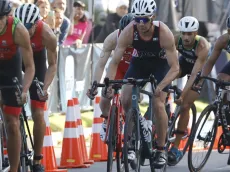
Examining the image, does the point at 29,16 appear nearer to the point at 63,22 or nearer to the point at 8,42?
the point at 8,42

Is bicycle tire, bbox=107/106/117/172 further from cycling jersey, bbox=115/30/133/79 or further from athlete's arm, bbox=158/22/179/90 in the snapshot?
cycling jersey, bbox=115/30/133/79

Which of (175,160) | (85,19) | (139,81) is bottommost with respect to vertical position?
(175,160)

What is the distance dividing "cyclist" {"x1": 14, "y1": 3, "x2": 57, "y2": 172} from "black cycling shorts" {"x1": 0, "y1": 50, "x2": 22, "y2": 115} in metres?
0.65

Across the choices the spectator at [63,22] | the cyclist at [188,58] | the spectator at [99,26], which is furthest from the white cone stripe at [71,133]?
the spectator at [99,26]

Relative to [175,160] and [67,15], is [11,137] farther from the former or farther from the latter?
[67,15]

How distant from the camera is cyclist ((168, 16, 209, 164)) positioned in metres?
12.5

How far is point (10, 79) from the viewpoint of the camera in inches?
402

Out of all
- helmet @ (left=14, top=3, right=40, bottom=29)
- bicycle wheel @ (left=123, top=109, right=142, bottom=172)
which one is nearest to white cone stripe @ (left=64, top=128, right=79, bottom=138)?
helmet @ (left=14, top=3, right=40, bottom=29)

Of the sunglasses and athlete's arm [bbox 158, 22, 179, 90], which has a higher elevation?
the sunglasses

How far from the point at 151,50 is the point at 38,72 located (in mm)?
1323

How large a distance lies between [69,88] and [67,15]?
4.04 feet

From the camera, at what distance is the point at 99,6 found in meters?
17.5

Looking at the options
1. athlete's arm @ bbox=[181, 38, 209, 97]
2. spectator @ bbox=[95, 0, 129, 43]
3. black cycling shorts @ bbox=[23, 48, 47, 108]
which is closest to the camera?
black cycling shorts @ bbox=[23, 48, 47, 108]

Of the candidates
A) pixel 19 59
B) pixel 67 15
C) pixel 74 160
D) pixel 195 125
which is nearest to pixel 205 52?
pixel 195 125
